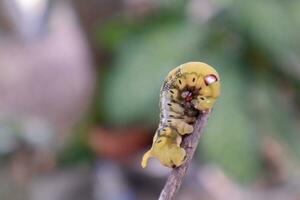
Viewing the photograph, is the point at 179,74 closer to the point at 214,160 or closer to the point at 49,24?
the point at 214,160

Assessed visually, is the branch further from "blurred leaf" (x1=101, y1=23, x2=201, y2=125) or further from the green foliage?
"blurred leaf" (x1=101, y1=23, x2=201, y2=125)

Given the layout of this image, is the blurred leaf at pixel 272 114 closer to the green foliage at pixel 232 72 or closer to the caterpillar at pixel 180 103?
the green foliage at pixel 232 72

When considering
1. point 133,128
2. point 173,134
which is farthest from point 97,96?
point 173,134

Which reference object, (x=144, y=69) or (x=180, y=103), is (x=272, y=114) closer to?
(x=144, y=69)

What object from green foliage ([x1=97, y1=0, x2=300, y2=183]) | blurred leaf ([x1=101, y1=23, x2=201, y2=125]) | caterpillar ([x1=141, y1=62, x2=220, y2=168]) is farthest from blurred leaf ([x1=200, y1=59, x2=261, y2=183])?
caterpillar ([x1=141, y1=62, x2=220, y2=168])

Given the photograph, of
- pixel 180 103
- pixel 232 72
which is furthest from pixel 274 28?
pixel 180 103
